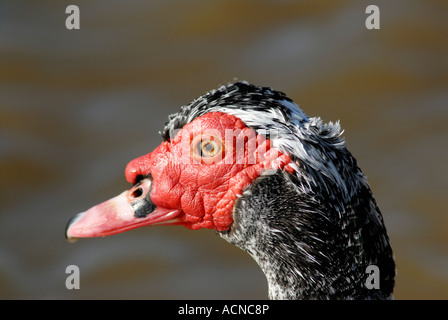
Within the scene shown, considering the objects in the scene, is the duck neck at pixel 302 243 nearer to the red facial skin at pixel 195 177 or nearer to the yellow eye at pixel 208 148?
the red facial skin at pixel 195 177

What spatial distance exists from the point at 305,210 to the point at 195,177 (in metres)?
0.51

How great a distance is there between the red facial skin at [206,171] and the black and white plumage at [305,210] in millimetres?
41

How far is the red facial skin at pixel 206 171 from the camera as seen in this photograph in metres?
3.12

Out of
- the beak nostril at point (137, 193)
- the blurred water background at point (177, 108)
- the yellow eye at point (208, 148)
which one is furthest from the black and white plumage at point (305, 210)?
the blurred water background at point (177, 108)

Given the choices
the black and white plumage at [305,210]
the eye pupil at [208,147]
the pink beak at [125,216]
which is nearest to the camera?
the black and white plumage at [305,210]

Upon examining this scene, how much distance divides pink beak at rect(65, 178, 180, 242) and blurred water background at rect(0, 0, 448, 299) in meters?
2.42

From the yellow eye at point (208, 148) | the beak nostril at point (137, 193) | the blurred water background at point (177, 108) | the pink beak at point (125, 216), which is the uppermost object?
the blurred water background at point (177, 108)

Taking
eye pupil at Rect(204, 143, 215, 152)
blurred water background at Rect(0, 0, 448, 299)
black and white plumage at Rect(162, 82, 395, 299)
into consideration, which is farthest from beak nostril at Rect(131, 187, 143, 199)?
blurred water background at Rect(0, 0, 448, 299)

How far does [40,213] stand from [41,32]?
198cm

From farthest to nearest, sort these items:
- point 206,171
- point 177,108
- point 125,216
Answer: point 177,108
point 125,216
point 206,171

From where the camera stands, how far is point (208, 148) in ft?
10.5

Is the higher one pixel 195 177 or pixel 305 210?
pixel 195 177

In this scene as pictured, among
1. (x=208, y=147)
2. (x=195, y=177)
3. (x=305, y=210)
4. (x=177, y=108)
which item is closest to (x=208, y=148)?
(x=208, y=147)

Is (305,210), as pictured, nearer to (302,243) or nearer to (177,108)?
(302,243)
